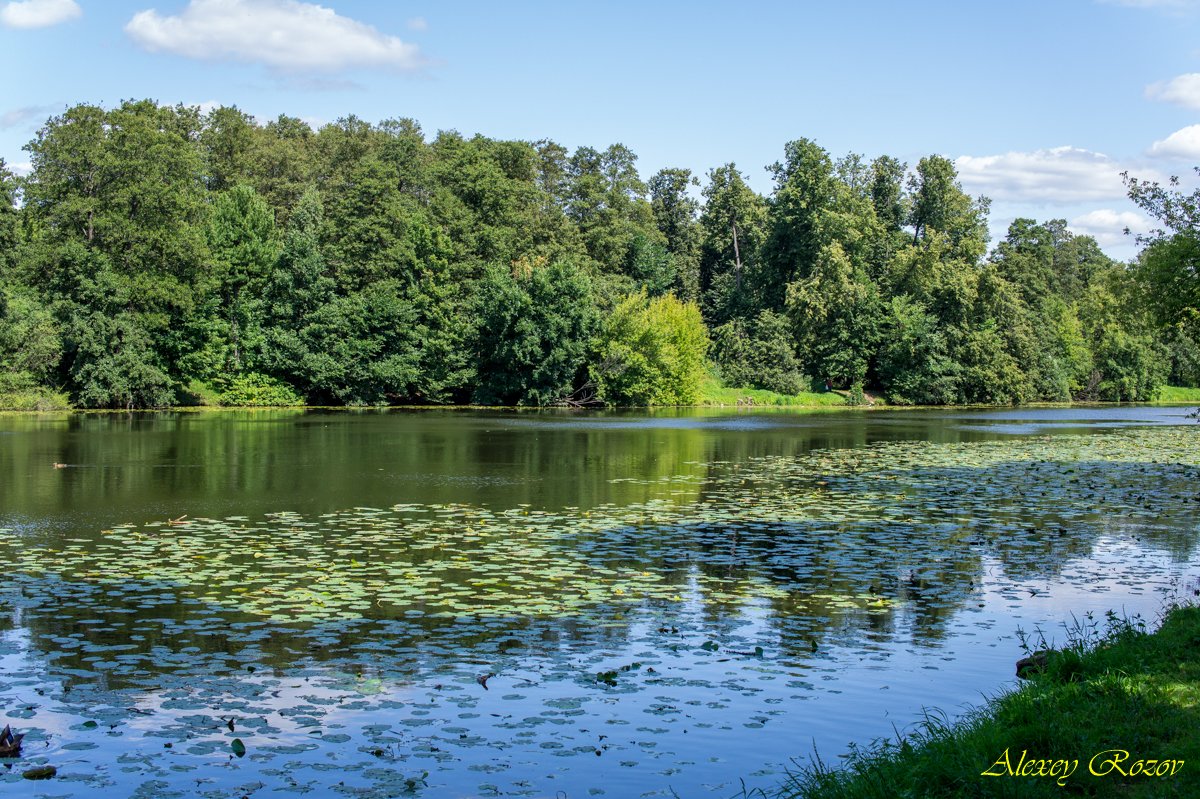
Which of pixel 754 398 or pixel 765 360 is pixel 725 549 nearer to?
pixel 754 398

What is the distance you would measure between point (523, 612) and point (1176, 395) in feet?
323

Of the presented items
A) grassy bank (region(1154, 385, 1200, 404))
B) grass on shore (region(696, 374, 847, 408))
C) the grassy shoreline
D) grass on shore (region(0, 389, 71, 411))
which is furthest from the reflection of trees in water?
grassy bank (region(1154, 385, 1200, 404))

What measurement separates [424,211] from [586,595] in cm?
6348

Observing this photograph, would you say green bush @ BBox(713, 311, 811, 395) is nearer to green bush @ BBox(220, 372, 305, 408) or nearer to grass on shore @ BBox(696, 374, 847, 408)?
grass on shore @ BBox(696, 374, 847, 408)

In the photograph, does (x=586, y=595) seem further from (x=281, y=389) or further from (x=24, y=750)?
(x=281, y=389)

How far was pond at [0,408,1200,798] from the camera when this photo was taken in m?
7.29

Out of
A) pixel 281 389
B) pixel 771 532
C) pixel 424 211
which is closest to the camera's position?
pixel 771 532

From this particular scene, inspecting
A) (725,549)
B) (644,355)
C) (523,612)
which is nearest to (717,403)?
(644,355)

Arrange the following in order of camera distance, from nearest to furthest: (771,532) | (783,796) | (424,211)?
(783,796) < (771,532) < (424,211)

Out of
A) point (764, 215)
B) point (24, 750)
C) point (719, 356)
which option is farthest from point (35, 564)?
point (764, 215)

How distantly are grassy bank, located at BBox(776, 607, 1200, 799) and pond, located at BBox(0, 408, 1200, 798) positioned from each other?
74cm

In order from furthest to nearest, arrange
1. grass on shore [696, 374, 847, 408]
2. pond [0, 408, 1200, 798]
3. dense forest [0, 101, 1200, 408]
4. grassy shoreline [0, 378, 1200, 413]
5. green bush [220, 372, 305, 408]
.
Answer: grass on shore [696, 374, 847, 408] → green bush [220, 372, 305, 408] → dense forest [0, 101, 1200, 408] → grassy shoreline [0, 378, 1200, 413] → pond [0, 408, 1200, 798]

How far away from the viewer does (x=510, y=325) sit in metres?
66.1

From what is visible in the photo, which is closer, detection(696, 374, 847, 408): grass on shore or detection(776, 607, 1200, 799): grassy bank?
detection(776, 607, 1200, 799): grassy bank
